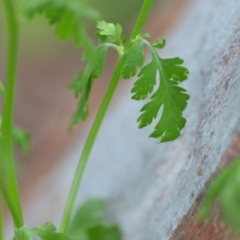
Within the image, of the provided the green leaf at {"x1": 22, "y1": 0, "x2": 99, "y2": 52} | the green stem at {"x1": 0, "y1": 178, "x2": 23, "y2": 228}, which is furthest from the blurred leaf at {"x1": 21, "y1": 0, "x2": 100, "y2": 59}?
the green stem at {"x1": 0, "y1": 178, "x2": 23, "y2": 228}

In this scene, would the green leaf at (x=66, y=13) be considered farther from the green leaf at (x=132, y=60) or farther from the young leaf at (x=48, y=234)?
the young leaf at (x=48, y=234)

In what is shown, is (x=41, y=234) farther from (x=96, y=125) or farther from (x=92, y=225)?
(x=92, y=225)

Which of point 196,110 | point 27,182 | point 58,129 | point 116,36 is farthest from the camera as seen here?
point 58,129

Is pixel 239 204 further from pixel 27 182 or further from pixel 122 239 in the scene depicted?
pixel 27 182

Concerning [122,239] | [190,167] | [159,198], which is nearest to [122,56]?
[190,167]

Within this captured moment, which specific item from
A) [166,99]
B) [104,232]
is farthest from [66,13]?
[104,232]

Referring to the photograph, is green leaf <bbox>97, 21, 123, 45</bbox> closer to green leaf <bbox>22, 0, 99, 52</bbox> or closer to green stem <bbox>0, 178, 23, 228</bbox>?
green leaf <bbox>22, 0, 99, 52</bbox>
